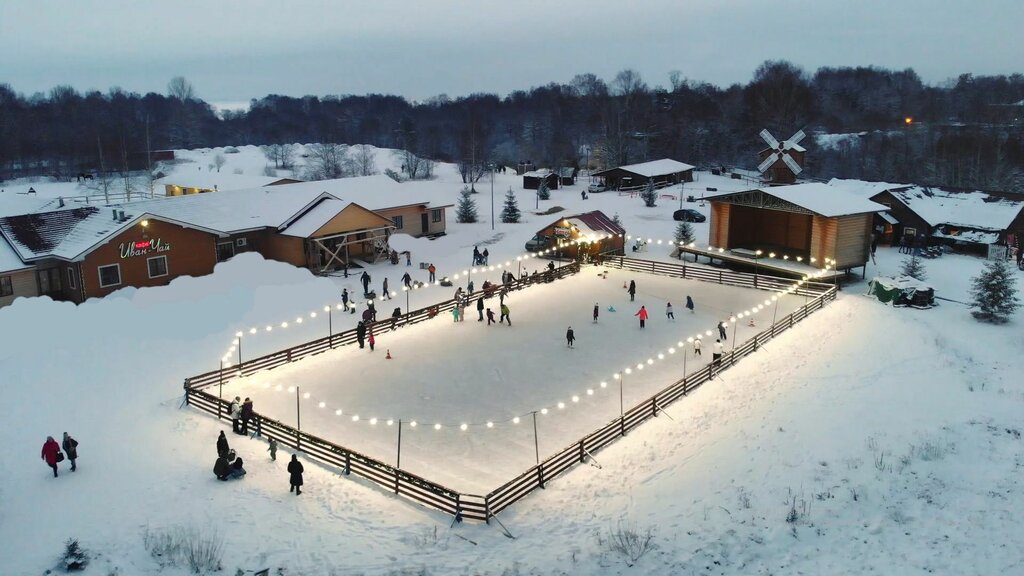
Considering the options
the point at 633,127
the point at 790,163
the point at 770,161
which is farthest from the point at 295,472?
the point at 633,127

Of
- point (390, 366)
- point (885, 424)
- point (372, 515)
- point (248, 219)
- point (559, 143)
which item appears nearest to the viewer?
point (372, 515)

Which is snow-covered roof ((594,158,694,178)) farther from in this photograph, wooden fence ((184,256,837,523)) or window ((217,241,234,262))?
A: window ((217,241,234,262))

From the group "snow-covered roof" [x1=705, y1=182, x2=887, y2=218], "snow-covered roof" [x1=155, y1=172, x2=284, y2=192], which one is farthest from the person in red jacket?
"snow-covered roof" [x1=155, y1=172, x2=284, y2=192]

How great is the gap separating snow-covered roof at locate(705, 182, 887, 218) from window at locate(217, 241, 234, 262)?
27.8 metres

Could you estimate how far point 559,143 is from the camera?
93688mm

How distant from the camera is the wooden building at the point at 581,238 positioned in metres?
40.8

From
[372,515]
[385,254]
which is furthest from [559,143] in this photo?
[372,515]

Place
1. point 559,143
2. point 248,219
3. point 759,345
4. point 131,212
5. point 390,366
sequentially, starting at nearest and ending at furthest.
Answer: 1. point 390,366
2. point 759,345
3. point 131,212
4. point 248,219
5. point 559,143

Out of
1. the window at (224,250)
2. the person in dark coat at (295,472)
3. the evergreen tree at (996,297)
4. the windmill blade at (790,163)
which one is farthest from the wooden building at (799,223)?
the person in dark coat at (295,472)

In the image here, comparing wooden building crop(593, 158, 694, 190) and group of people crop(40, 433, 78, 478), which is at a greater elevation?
wooden building crop(593, 158, 694, 190)

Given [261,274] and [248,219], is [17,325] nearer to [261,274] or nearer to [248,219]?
[261,274]

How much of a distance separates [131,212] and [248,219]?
6.03 metres

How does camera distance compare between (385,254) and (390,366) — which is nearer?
(390,366)

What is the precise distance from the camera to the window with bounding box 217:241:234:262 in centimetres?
3617
